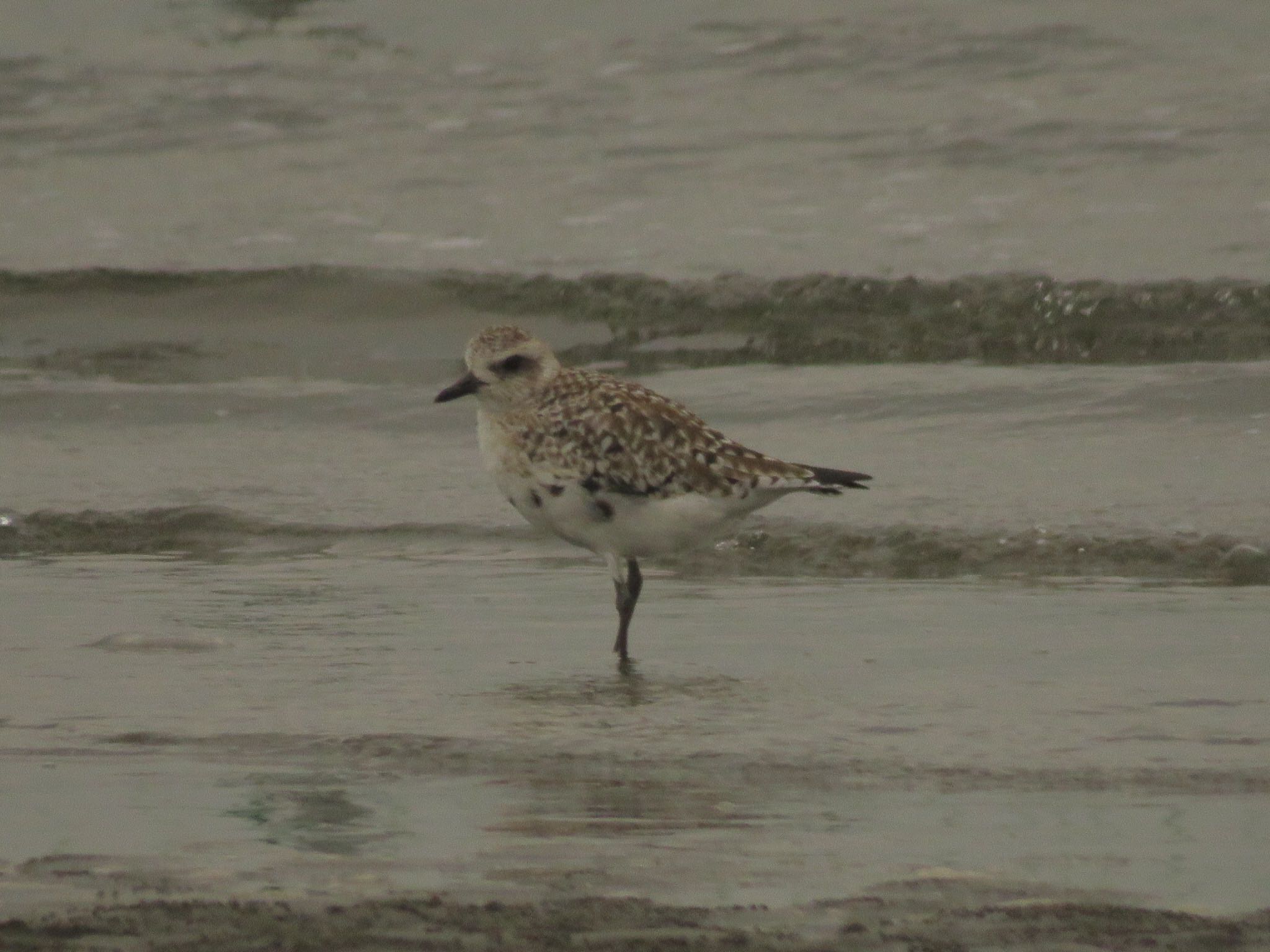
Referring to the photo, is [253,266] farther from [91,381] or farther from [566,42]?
[566,42]

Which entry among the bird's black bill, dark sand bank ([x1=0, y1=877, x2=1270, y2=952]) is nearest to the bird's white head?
the bird's black bill

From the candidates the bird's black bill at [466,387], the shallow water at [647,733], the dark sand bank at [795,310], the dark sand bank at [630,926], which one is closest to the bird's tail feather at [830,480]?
the shallow water at [647,733]

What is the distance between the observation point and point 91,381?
12562 mm

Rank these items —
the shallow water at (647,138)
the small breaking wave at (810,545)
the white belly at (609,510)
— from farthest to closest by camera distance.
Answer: the shallow water at (647,138), the small breaking wave at (810,545), the white belly at (609,510)

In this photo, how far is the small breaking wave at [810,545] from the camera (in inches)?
305

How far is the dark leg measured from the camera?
256 inches

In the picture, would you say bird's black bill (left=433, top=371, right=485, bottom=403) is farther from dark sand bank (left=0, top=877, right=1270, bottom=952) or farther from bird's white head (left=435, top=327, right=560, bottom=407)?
dark sand bank (left=0, top=877, right=1270, bottom=952)

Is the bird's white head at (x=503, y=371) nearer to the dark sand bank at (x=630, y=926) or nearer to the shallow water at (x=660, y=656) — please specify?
the shallow water at (x=660, y=656)

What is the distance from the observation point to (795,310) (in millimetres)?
13055

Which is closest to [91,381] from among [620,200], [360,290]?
[360,290]

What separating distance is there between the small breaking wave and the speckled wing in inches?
47.6

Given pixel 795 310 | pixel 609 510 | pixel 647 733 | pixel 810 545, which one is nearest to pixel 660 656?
pixel 609 510

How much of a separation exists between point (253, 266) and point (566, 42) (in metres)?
4.81

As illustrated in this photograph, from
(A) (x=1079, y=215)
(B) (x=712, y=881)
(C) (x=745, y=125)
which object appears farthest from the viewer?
(C) (x=745, y=125)
